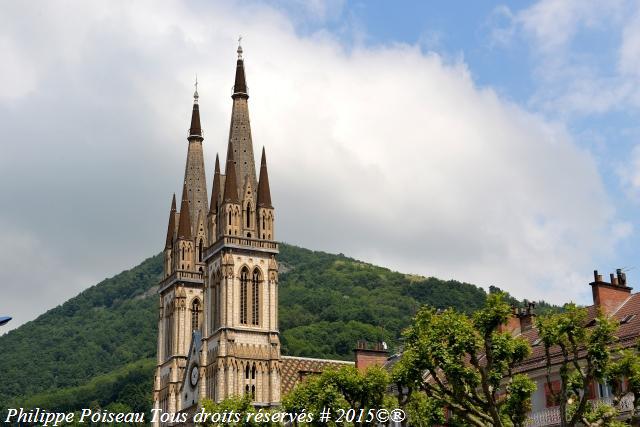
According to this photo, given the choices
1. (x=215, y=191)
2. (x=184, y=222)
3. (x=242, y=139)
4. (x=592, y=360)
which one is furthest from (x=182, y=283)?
(x=592, y=360)

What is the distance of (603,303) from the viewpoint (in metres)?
56.7

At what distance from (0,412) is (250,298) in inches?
4076

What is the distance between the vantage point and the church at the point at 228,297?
9856 cm

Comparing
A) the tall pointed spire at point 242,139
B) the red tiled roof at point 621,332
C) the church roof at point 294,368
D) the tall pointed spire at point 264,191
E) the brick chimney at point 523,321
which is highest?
the tall pointed spire at point 242,139

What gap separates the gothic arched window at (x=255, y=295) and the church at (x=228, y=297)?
10cm

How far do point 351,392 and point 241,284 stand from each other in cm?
4423

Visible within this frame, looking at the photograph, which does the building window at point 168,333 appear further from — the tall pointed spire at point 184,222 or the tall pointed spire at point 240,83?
the tall pointed spire at point 240,83

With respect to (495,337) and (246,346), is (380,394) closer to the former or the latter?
(495,337)

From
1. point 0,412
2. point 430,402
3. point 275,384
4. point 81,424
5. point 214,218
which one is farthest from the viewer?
point 0,412

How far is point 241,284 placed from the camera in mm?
101812

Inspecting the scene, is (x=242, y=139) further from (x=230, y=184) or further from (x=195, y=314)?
(x=195, y=314)

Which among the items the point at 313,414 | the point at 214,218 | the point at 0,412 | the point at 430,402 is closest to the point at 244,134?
the point at 214,218

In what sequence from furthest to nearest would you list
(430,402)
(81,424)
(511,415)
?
(81,424), (430,402), (511,415)

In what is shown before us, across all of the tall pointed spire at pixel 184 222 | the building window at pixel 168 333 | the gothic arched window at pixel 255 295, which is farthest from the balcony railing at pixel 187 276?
the gothic arched window at pixel 255 295
